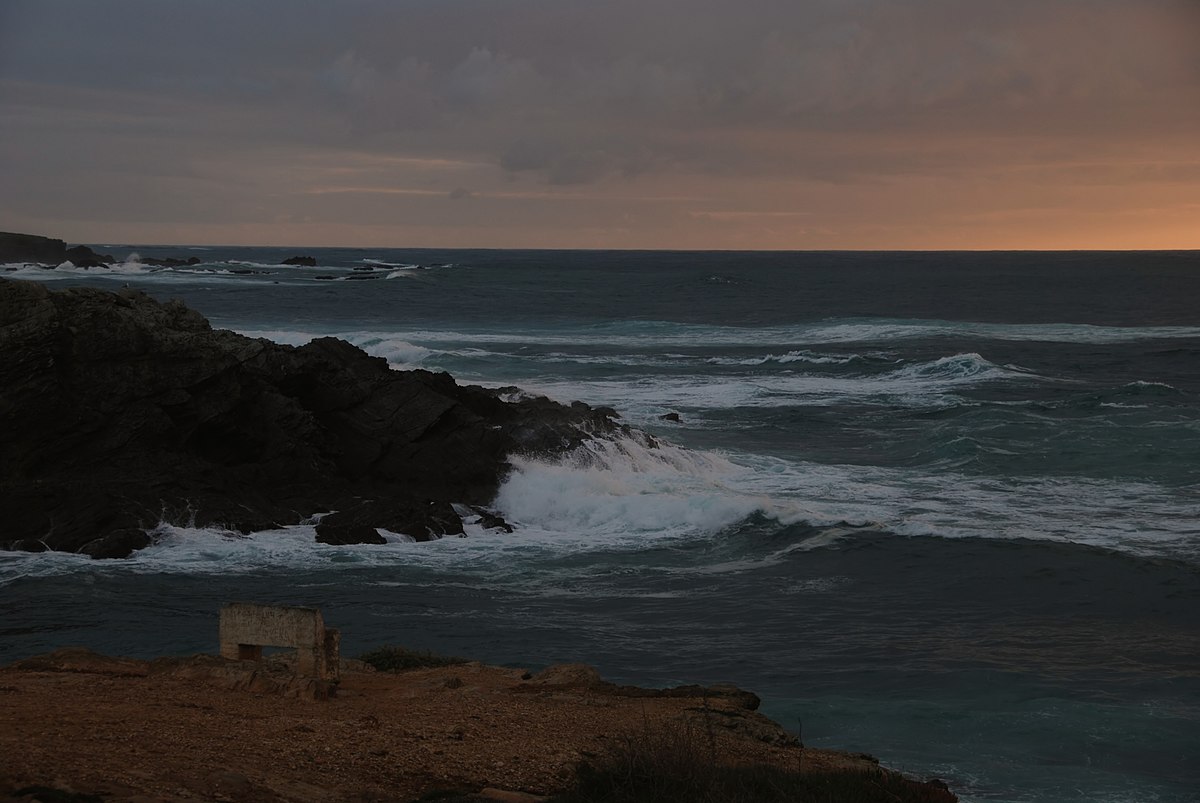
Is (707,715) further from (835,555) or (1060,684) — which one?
(835,555)

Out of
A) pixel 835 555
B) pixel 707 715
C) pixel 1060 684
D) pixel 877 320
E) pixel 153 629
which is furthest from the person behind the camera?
pixel 877 320

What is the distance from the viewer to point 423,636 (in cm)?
1578

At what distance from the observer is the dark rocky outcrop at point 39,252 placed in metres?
118

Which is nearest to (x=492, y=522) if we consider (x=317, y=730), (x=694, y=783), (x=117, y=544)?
(x=117, y=544)

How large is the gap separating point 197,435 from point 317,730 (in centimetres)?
1262

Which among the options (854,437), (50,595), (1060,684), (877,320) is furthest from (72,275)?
(1060,684)

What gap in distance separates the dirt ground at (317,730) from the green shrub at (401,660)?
42 centimetres

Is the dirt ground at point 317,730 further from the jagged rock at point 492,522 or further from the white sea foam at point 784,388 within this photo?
the white sea foam at point 784,388

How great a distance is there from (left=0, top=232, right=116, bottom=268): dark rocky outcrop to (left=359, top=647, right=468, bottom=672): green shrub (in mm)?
112283

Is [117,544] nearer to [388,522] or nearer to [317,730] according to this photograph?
[388,522]

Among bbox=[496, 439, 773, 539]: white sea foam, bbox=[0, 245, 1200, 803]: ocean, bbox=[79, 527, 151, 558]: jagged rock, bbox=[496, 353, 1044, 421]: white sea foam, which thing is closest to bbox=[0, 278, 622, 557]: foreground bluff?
bbox=[79, 527, 151, 558]: jagged rock

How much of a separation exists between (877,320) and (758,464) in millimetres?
44435

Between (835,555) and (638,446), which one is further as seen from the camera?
(638,446)

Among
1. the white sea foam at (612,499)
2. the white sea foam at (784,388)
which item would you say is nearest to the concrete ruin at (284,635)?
the white sea foam at (612,499)
